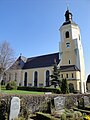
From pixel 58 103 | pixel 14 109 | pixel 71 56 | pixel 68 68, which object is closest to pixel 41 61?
pixel 71 56

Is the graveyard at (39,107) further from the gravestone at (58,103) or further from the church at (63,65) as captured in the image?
the church at (63,65)

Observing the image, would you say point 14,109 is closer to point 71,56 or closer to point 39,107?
point 39,107

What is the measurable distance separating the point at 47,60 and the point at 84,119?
3586 cm

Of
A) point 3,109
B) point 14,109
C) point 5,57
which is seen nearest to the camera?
point 14,109

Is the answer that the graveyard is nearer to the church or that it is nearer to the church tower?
the church tower

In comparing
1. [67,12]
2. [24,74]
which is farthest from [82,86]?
[67,12]

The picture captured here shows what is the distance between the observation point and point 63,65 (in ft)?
139

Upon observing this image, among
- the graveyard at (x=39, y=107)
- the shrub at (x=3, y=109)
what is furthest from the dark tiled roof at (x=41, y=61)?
the shrub at (x=3, y=109)

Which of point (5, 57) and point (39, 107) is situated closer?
point (39, 107)

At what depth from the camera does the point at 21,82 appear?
48.6m

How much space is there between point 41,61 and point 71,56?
1022 centimetres

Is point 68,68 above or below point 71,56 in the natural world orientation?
below

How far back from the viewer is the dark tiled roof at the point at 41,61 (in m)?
44.8

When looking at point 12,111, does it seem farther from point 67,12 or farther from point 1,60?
point 67,12
